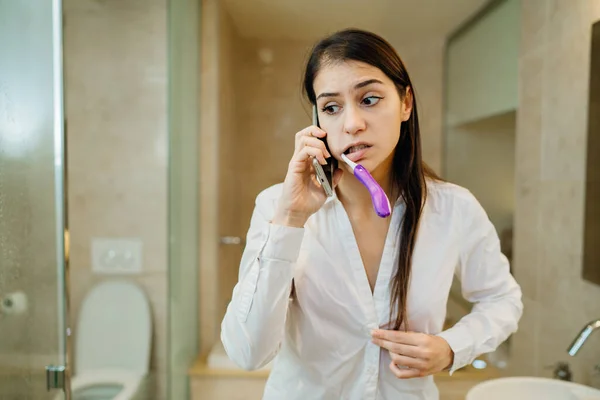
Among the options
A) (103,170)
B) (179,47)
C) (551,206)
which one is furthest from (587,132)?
(103,170)

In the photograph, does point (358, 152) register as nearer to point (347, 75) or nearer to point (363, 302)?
point (347, 75)

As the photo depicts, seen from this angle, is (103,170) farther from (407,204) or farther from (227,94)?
(407,204)

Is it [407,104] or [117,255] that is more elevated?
[407,104]

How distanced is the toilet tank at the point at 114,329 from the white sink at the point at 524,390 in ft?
3.37

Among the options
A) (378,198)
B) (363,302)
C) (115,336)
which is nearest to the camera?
(378,198)

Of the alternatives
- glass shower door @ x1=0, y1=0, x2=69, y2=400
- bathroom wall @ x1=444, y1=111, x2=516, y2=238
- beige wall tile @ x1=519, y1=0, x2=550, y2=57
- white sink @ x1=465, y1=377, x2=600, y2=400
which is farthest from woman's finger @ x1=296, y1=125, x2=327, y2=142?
beige wall tile @ x1=519, y1=0, x2=550, y2=57

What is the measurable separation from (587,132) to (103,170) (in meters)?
1.38

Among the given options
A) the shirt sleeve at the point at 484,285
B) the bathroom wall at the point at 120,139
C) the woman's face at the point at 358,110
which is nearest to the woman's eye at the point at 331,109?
the woman's face at the point at 358,110

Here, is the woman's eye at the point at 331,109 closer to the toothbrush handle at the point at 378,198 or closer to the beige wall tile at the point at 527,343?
the toothbrush handle at the point at 378,198

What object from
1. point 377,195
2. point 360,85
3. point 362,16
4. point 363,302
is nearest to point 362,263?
point 363,302

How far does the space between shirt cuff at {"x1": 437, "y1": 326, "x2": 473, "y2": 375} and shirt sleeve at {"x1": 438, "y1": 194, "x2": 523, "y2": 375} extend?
0.01 metres

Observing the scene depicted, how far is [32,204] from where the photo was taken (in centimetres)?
93

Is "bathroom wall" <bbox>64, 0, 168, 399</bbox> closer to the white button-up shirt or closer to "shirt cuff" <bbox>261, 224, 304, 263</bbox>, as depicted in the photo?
the white button-up shirt

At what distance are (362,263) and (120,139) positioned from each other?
3.57ft
